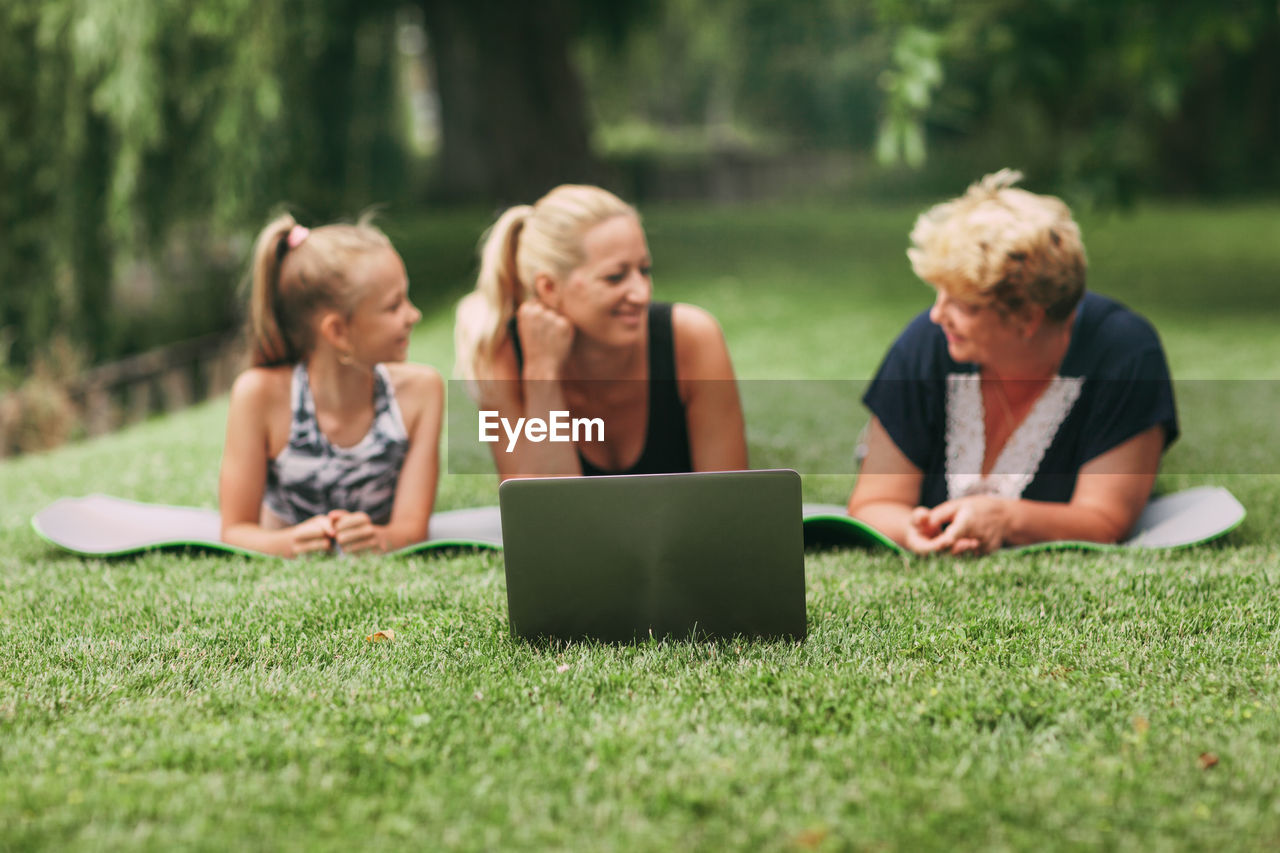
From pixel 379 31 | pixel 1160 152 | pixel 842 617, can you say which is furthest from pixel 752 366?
pixel 1160 152

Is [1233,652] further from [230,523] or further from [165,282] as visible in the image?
[165,282]

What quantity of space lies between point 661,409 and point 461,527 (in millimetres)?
788

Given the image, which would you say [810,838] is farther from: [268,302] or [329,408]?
A: [268,302]

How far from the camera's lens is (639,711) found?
2312 mm

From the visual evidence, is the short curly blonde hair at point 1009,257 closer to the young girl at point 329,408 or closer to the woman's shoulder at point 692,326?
the woman's shoulder at point 692,326

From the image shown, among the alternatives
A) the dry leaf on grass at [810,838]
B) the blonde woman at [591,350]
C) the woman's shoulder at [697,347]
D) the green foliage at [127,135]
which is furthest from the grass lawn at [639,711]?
the green foliage at [127,135]

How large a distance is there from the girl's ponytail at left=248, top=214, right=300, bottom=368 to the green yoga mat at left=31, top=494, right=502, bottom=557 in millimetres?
609

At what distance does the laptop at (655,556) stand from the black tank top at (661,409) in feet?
3.42

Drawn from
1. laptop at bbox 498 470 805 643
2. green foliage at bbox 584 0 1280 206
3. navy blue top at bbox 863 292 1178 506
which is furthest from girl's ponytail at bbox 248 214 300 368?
green foliage at bbox 584 0 1280 206

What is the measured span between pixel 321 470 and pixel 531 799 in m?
2.00

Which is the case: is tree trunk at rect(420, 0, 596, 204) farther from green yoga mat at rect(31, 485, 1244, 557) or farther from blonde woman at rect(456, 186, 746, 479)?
blonde woman at rect(456, 186, 746, 479)

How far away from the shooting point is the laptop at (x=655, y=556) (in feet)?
8.47

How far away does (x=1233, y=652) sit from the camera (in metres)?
2.61

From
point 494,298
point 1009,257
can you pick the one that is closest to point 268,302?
point 494,298
